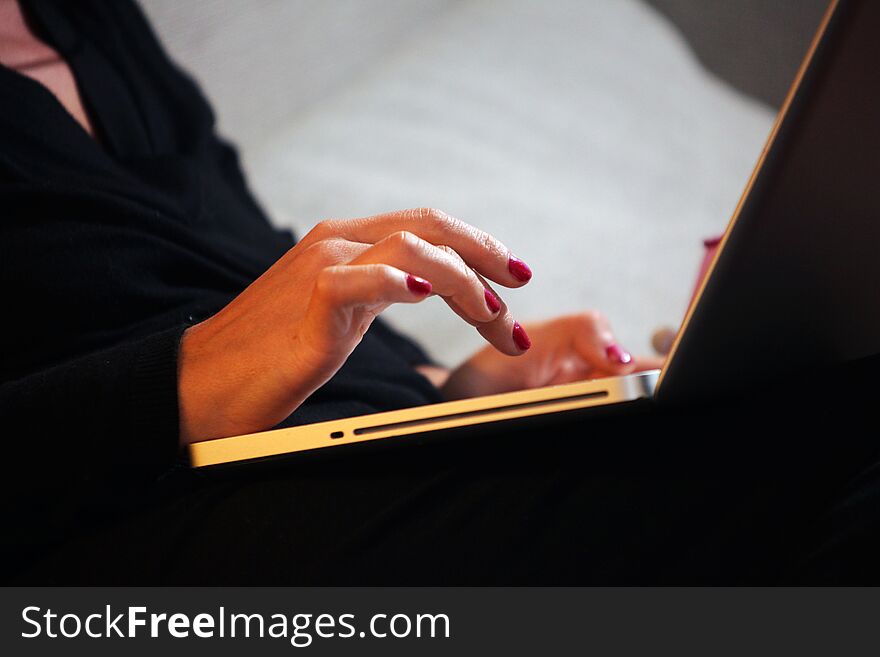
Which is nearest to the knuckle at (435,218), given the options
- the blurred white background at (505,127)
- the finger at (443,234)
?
the finger at (443,234)

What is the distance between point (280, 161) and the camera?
1.24 m

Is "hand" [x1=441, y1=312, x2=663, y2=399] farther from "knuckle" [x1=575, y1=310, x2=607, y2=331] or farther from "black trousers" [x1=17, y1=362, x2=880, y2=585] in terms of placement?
"black trousers" [x1=17, y1=362, x2=880, y2=585]

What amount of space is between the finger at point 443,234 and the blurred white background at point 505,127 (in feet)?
1.63

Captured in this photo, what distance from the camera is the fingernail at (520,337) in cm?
58

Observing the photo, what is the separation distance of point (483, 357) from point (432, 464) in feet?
0.97

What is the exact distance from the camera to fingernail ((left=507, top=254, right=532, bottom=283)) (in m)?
0.56

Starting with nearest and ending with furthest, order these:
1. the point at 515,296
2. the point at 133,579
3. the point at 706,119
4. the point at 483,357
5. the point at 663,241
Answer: the point at 133,579, the point at 483,357, the point at 515,296, the point at 663,241, the point at 706,119

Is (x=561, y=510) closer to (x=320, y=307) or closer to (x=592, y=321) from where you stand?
(x=320, y=307)

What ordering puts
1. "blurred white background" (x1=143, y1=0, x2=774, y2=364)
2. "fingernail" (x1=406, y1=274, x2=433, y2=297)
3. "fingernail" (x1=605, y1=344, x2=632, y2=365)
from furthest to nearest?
1. "blurred white background" (x1=143, y1=0, x2=774, y2=364)
2. "fingernail" (x1=605, y1=344, x2=632, y2=365)
3. "fingernail" (x1=406, y1=274, x2=433, y2=297)

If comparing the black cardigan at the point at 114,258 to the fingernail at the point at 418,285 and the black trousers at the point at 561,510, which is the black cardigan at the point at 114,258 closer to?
the black trousers at the point at 561,510

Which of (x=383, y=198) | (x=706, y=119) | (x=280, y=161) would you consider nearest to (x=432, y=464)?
(x=383, y=198)

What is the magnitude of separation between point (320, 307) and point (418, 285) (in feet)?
0.19

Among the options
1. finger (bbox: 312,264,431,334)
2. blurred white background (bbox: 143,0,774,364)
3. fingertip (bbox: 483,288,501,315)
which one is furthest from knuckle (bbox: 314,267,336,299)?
blurred white background (bbox: 143,0,774,364)

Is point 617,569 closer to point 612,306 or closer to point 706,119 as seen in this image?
point 612,306
